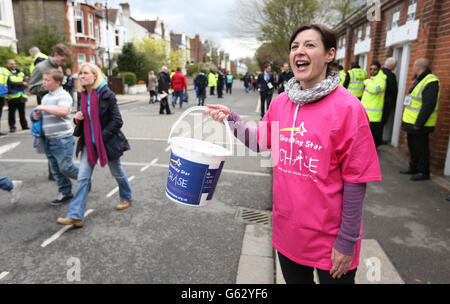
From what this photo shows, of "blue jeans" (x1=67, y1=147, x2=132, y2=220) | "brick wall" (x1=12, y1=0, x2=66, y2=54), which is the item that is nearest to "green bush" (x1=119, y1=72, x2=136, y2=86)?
"brick wall" (x1=12, y1=0, x2=66, y2=54)

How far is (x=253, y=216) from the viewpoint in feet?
14.7

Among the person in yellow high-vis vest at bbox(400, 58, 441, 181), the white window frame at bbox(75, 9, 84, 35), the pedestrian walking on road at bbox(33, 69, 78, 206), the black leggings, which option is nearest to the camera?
the black leggings

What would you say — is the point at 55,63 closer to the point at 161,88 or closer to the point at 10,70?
the point at 10,70

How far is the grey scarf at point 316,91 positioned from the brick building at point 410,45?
5.17m

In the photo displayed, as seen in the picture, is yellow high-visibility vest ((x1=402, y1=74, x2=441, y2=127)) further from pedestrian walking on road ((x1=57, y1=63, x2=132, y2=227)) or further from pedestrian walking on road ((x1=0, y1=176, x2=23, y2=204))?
pedestrian walking on road ((x1=0, y1=176, x2=23, y2=204))

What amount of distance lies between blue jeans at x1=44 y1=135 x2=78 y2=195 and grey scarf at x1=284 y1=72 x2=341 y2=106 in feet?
12.5

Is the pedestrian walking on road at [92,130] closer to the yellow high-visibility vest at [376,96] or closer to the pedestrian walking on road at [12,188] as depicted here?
the pedestrian walking on road at [12,188]

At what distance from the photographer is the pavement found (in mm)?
3084

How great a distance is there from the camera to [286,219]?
1868 mm

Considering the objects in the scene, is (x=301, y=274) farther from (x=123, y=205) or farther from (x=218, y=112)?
(x=123, y=205)

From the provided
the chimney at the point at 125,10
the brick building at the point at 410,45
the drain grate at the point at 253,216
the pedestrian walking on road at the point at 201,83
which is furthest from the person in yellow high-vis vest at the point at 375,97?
the chimney at the point at 125,10

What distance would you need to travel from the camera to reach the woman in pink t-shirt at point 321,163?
1.64 metres

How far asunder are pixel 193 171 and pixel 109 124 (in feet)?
8.11

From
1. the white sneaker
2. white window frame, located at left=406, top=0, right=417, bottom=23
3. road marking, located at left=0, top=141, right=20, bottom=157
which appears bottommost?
road marking, located at left=0, top=141, right=20, bottom=157
